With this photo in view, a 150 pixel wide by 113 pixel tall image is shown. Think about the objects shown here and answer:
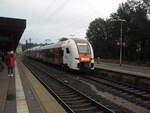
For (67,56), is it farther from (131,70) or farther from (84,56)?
(131,70)

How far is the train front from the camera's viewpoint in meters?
19.5

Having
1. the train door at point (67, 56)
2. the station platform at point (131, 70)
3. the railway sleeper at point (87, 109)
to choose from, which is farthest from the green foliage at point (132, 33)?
the railway sleeper at point (87, 109)

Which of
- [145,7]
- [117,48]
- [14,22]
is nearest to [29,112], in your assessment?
[14,22]

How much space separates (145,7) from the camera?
50.9 m

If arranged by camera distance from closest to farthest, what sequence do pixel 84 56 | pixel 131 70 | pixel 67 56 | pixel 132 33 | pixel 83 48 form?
pixel 84 56 < pixel 83 48 < pixel 67 56 < pixel 131 70 < pixel 132 33

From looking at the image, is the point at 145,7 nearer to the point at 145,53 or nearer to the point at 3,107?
the point at 145,53

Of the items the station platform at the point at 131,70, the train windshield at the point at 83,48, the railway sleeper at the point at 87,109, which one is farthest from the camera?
the train windshield at the point at 83,48

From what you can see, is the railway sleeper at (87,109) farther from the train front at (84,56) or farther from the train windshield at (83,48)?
the train windshield at (83,48)

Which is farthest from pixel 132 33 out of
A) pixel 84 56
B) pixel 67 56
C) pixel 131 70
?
pixel 84 56

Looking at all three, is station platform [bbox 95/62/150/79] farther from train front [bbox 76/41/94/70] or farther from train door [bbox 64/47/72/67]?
train door [bbox 64/47/72/67]

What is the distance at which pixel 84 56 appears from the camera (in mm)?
19719

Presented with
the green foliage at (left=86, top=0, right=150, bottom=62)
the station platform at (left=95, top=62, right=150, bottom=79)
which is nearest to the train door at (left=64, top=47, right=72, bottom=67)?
the station platform at (left=95, top=62, right=150, bottom=79)

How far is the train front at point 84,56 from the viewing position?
769 inches

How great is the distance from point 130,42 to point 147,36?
616 cm
